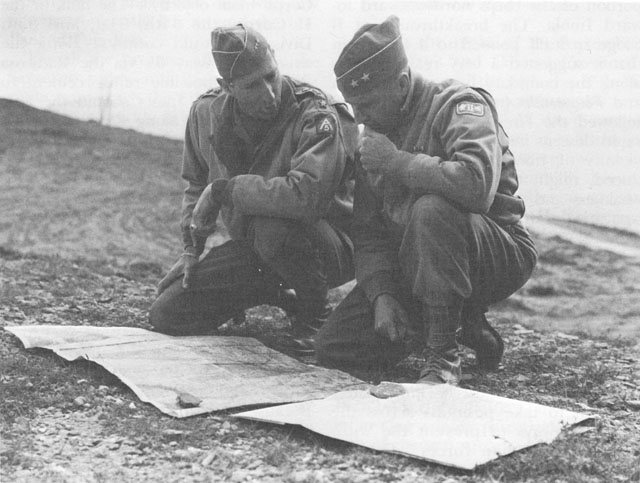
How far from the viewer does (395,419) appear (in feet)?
8.20

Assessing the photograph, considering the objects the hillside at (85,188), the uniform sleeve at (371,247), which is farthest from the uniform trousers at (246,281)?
the hillside at (85,188)

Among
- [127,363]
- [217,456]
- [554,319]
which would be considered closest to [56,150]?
[554,319]

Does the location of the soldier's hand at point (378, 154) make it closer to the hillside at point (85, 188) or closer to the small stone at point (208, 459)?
the small stone at point (208, 459)

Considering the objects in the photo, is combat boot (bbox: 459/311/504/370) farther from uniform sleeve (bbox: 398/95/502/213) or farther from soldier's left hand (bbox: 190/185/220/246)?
soldier's left hand (bbox: 190/185/220/246)

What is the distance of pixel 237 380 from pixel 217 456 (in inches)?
28.0

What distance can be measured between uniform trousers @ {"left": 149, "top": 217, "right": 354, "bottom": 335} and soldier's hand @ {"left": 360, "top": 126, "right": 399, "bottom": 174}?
0.55 meters

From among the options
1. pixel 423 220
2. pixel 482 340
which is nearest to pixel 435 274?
pixel 423 220

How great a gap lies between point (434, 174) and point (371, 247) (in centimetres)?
56

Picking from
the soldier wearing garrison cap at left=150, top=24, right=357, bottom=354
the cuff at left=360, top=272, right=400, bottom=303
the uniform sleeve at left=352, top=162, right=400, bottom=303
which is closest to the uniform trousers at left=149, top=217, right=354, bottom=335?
the soldier wearing garrison cap at left=150, top=24, right=357, bottom=354

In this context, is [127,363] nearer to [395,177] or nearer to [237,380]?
[237,380]

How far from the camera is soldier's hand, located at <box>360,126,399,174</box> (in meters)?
3.07

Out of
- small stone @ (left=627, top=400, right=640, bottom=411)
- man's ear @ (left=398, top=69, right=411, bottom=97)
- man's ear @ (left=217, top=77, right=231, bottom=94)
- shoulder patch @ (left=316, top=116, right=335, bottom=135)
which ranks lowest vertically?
small stone @ (left=627, top=400, right=640, bottom=411)

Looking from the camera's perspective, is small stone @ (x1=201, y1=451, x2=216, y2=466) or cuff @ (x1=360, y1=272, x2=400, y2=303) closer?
small stone @ (x1=201, y1=451, x2=216, y2=466)

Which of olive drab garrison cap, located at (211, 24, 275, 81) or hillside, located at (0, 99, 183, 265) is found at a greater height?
olive drab garrison cap, located at (211, 24, 275, 81)
